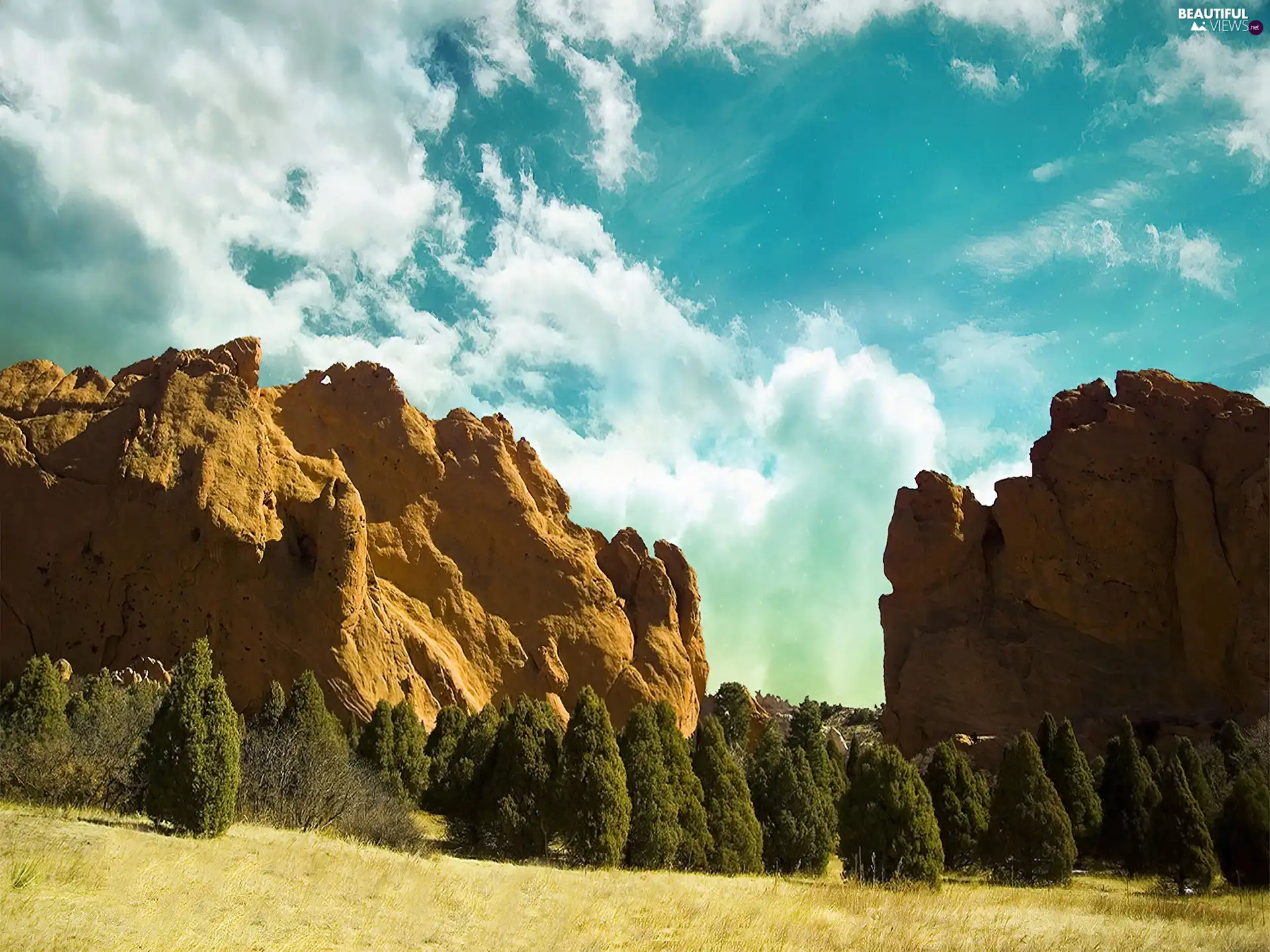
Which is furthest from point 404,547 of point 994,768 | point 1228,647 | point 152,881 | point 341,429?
point 1228,647

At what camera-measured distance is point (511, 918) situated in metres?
14.8

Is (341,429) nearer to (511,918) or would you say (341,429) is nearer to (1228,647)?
(511,918)

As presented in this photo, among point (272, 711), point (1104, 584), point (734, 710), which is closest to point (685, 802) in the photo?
point (272, 711)

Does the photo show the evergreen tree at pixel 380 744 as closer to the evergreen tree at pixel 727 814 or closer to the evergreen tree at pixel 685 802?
the evergreen tree at pixel 685 802

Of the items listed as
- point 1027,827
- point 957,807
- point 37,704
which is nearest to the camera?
point 37,704

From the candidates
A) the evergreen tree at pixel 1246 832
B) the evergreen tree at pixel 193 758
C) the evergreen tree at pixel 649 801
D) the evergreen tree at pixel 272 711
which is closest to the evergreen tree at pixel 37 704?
the evergreen tree at pixel 272 711

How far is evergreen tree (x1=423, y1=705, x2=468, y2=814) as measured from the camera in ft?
103

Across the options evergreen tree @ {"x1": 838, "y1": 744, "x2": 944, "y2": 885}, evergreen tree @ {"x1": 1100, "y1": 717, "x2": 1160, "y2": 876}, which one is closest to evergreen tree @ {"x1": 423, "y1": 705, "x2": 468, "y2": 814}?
evergreen tree @ {"x1": 838, "y1": 744, "x2": 944, "y2": 885}

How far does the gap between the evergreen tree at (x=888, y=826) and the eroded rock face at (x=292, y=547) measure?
64.2 ft

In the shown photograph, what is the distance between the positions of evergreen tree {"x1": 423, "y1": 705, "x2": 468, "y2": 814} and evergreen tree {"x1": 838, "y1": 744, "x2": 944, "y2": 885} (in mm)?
13637

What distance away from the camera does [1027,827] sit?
26656 millimetres

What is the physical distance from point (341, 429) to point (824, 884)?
1408 inches

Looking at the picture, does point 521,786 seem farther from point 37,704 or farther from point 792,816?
point 37,704

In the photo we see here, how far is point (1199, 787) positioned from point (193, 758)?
28.1m
